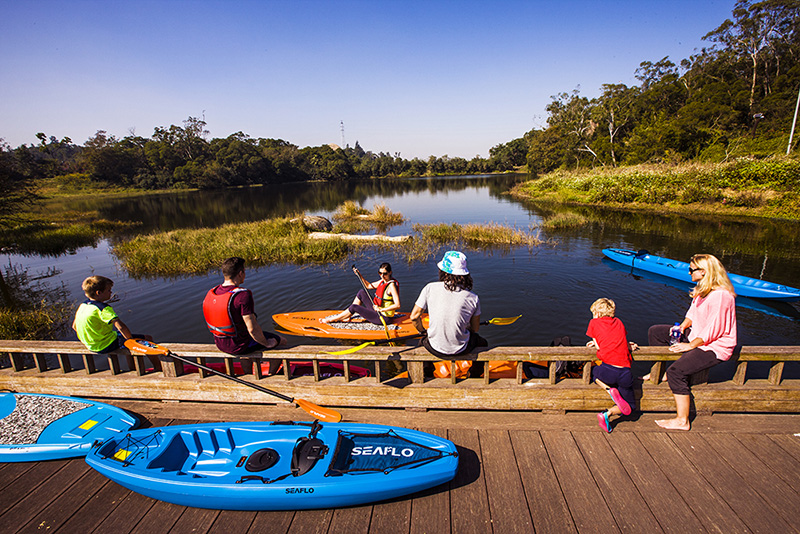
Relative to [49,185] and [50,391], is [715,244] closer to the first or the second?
[50,391]

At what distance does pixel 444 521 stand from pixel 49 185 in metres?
104

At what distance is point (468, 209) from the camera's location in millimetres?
35125

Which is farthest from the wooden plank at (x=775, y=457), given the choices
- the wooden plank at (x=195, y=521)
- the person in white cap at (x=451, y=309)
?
the wooden plank at (x=195, y=521)

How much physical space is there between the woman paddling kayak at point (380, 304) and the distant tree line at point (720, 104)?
3916 centimetres

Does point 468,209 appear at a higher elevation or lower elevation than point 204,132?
lower

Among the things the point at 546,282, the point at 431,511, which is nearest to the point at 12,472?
the point at 431,511

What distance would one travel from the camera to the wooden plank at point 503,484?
289 centimetres

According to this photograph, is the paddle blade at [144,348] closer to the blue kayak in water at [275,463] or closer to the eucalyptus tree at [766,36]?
the blue kayak in water at [275,463]

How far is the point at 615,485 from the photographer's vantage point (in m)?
3.18

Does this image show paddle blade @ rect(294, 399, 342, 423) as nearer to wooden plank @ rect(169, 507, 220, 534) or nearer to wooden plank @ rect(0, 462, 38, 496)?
wooden plank @ rect(169, 507, 220, 534)

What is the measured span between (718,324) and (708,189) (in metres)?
30.0

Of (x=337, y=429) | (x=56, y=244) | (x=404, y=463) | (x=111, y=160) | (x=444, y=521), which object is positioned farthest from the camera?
(x=111, y=160)

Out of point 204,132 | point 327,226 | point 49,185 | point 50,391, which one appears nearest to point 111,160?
point 49,185

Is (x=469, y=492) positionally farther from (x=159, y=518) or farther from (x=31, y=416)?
(x=31, y=416)
